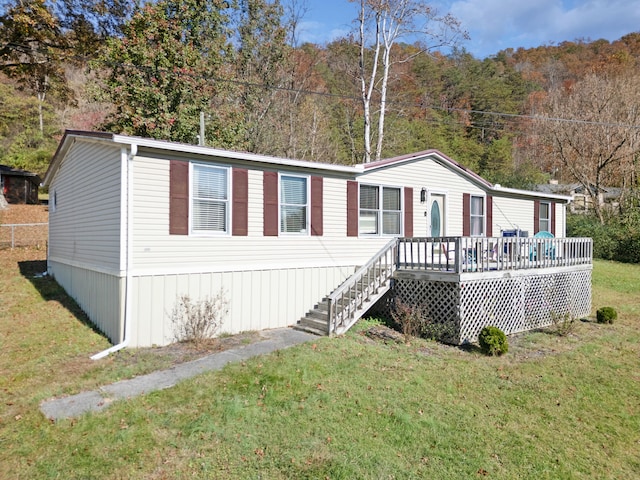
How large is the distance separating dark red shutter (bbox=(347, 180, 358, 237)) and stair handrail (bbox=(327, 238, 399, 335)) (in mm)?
1006

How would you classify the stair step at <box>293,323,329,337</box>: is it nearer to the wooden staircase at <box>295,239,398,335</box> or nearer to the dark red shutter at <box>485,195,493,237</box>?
the wooden staircase at <box>295,239,398,335</box>

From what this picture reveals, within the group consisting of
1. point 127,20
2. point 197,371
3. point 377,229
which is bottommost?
point 197,371

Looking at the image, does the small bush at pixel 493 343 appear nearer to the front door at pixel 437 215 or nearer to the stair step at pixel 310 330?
the stair step at pixel 310 330

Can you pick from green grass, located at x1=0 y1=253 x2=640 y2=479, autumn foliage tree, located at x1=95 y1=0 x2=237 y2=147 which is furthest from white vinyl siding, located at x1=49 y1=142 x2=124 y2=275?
autumn foliage tree, located at x1=95 y1=0 x2=237 y2=147

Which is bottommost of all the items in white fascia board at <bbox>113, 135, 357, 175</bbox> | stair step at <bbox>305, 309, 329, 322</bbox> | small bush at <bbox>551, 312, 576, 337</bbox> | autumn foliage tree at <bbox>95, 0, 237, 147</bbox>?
small bush at <bbox>551, 312, 576, 337</bbox>

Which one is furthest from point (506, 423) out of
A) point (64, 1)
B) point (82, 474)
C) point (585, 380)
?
point (64, 1)

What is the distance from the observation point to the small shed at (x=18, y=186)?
2620cm

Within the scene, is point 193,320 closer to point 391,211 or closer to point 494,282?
point 391,211

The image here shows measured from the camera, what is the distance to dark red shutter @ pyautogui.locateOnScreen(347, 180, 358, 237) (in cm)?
1021

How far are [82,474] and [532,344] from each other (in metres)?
8.00

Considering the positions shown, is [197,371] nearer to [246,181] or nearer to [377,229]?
[246,181]

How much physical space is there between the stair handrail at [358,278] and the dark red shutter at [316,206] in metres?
1.34

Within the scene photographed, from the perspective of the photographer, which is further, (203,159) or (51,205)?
(51,205)

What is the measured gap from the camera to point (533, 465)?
14.2ft
